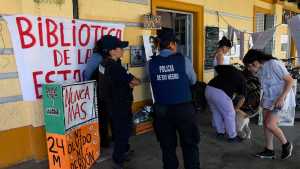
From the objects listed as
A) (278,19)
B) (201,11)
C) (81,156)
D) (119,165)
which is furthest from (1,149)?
(278,19)

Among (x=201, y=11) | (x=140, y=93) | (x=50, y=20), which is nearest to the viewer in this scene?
(x=50, y=20)

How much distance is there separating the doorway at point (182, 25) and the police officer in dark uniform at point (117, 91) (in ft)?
11.5

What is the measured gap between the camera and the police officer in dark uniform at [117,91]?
3.60m

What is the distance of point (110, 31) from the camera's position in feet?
16.2

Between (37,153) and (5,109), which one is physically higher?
(5,109)

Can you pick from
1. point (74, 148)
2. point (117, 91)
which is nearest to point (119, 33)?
point (117, 91)

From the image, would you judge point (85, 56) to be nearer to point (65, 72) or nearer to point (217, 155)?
point (65, 72)

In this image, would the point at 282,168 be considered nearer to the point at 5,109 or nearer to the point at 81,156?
the point at 81,156

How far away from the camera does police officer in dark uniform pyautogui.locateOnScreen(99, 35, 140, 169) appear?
360 cm

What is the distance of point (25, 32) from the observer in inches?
145

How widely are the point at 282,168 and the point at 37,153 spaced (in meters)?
3.18

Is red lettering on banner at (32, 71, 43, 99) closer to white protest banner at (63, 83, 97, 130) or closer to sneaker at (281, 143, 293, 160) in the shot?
white protest banner at (63, 83, 97, 130)

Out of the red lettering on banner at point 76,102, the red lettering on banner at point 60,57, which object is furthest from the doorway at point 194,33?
the red lettering on banner at point 76,102

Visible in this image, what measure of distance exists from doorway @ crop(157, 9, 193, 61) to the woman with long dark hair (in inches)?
125
